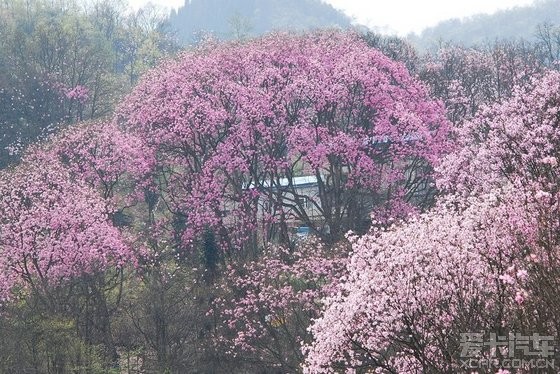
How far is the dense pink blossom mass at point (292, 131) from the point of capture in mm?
27938

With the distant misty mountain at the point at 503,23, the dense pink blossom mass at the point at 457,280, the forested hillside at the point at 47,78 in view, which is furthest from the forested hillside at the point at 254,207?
the distant misty mountain at the point at 503,23

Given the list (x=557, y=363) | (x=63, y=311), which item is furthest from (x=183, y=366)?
(x=557, y=363)

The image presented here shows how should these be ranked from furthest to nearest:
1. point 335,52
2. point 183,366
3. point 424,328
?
point 335,52 < point 183,366 < point 424,328

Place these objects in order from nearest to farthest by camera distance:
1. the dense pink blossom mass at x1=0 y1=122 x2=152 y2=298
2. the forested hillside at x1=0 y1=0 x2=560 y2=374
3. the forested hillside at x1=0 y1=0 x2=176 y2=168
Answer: the forested hillside at x1=0 y1=0 x2=560 y2=374 → the dense pink blossom mass at x1=0 y1=122 x2=152 y2=298 → the forested hillside at x1=0 y1=0 x2=176 y2=168

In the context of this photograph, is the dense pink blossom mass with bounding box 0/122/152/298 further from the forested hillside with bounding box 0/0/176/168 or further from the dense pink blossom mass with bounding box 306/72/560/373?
the dense pink blossom mass with bounding box 306/72/560/373

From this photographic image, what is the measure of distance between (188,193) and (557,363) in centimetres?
2408

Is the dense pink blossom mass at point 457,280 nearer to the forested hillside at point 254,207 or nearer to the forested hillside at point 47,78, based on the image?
the forested hillside at point 254,207

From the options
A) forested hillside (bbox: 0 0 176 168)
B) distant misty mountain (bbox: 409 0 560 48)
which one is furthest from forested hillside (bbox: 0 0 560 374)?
distant misty mountain (bbox: 409 0 560 48)

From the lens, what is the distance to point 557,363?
8.18 meters

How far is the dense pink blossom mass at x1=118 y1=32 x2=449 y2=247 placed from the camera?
2794 centimetres

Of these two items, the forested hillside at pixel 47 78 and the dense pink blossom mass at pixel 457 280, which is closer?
the dense pink blossom mass at pixel 457 280

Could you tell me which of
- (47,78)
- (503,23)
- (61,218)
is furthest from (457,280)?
(503,23)

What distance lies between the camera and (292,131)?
1107 inches

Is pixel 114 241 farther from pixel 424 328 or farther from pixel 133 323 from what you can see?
pixel 424 328
